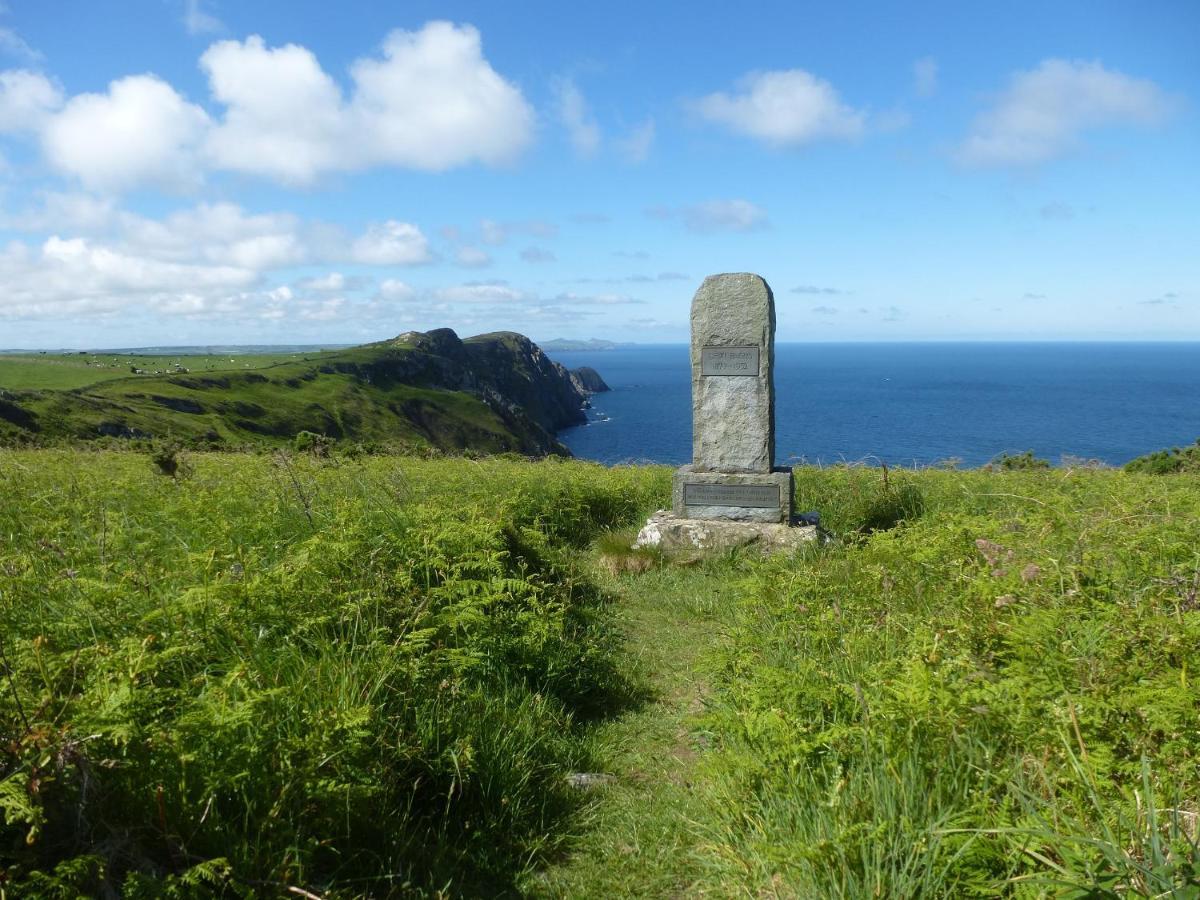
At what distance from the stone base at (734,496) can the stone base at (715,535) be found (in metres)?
0.14

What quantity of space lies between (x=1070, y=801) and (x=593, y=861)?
198 centimetres

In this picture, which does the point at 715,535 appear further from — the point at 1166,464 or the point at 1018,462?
the point at 1166,464

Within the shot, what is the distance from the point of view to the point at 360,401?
97.1 m

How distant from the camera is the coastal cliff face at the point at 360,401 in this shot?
49.9 metres

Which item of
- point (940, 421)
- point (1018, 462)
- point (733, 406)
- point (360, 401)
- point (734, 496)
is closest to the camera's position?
point (734, 496)

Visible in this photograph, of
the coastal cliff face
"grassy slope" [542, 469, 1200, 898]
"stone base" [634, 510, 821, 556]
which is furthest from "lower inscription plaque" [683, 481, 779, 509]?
the coastal cliff face

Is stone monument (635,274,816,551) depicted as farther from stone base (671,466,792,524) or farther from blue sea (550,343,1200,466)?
blue sea (550,343,1200,466)

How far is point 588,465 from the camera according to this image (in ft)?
46.2

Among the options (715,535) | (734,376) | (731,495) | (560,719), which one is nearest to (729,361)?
(734,376)

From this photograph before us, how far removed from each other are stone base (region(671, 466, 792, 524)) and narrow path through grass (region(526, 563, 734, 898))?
8.08 ft

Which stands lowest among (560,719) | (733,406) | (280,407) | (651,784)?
(651,784)

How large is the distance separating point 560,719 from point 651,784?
0.77 meters

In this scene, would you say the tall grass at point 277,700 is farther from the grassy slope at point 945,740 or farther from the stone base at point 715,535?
the stone base at point 715,535

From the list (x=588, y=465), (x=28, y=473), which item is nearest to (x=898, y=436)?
(x=588, y=465)
